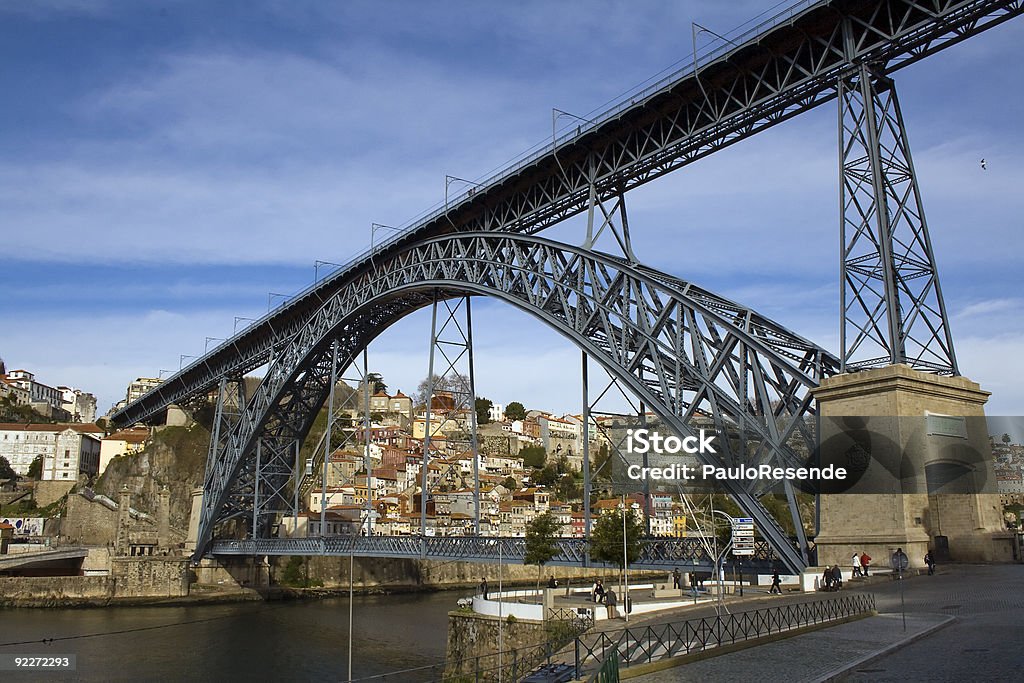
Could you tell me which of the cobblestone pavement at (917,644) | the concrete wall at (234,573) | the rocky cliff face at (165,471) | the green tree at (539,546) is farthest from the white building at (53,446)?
the cobblestone pavement at (917,644)

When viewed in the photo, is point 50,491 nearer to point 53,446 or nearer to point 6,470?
point 6,470

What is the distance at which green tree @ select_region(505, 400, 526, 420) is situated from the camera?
151 m

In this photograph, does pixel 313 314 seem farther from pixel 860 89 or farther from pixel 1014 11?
pixel 1014 11

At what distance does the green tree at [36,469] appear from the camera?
9444cm

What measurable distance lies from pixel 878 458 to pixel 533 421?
421 feet

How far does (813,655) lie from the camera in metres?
14.3

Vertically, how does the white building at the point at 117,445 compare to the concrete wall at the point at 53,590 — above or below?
above

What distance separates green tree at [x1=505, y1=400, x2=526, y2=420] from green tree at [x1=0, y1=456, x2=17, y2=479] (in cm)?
7429

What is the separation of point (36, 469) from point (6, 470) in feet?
9.81

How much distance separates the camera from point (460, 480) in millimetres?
106750

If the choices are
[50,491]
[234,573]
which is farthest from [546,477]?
[234,573]

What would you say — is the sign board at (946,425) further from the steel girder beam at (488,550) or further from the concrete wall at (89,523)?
the concrete wall at (89,523)

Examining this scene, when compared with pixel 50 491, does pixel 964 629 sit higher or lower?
lower

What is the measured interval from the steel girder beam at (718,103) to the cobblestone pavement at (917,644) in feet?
39.5
